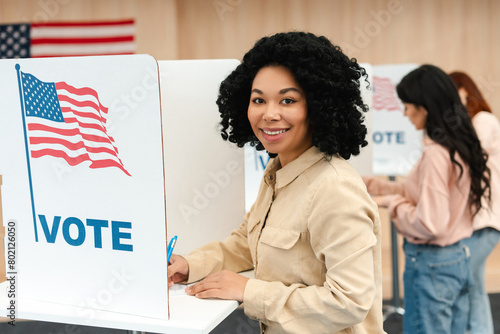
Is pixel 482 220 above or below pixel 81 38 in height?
below

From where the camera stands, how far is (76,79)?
46.4 inches

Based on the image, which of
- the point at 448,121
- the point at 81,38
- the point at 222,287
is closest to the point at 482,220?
the point at 448,121

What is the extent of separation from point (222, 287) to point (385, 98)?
2.32 meters

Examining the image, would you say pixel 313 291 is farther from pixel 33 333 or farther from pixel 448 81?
pixel 33 333

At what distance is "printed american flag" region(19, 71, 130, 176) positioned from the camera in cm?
117

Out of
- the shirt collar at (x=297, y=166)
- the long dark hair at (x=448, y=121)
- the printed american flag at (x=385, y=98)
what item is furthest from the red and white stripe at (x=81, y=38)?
the shirt collar at (x=297, y=166)

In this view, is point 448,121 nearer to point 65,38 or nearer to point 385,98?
point 385,98

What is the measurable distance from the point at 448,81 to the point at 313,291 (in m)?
1.54

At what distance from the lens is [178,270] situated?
1.49 metres

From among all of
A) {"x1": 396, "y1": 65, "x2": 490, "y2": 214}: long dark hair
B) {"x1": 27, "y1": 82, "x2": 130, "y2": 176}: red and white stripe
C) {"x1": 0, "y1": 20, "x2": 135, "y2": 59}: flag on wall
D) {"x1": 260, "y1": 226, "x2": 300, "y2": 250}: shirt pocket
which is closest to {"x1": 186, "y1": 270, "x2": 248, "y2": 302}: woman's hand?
{"x1": 260, "y1": 226, "x2": 300, "y2": 250}: shirt pocket

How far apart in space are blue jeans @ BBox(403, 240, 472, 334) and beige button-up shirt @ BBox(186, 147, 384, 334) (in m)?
1.10

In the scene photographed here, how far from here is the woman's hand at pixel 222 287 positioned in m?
1.33

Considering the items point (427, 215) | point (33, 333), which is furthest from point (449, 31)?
point (33, 333)

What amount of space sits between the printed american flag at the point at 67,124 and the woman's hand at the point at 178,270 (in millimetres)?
432
